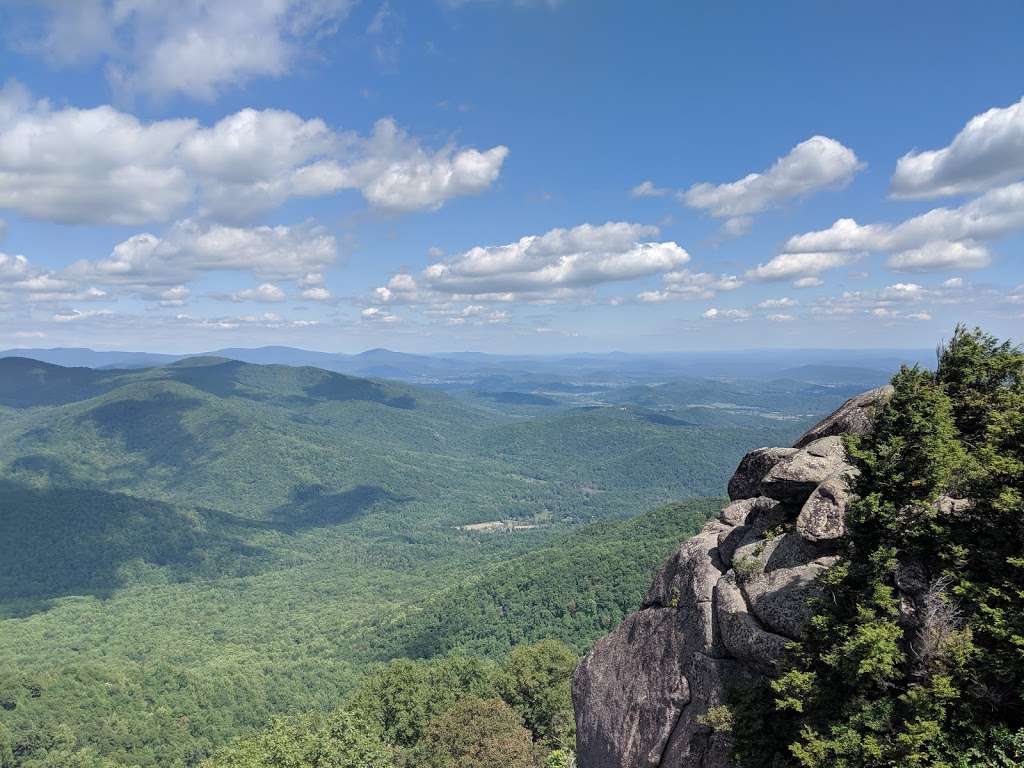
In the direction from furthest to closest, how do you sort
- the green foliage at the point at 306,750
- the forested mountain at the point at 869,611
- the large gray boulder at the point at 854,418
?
the green foliage at the point at 306,750, the large gray boulder at the point at 854,418, the forested mountain at the point at 869,611

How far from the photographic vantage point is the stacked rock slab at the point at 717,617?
21.3m

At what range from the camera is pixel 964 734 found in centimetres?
1516

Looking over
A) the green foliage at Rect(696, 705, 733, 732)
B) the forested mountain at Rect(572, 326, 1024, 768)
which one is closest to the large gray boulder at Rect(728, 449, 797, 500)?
the forested mountain at Rect(572, 326, 1024, 768)

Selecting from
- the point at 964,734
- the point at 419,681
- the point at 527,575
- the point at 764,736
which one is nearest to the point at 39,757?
the point at 419,681

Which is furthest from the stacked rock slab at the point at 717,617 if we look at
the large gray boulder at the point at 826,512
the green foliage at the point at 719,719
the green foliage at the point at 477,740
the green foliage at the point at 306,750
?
the green foliage at the point at 306,750

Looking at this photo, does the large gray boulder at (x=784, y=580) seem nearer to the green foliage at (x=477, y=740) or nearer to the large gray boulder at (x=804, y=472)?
the large gray boulder at (x=804, y=472)

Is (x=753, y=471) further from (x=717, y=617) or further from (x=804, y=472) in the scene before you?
(x=717, y=617)

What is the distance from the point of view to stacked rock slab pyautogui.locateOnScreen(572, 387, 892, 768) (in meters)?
21.3

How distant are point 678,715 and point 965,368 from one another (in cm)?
1869

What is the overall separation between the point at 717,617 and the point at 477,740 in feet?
103

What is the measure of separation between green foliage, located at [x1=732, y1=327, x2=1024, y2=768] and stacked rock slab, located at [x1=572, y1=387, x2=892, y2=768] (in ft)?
6.27

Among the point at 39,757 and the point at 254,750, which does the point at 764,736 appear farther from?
the point at 39,757

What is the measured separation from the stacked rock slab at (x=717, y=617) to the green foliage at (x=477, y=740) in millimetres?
18321

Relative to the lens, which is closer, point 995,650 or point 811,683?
point 995,650
